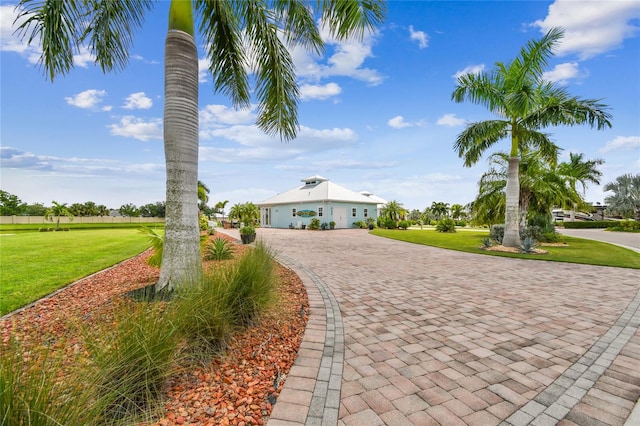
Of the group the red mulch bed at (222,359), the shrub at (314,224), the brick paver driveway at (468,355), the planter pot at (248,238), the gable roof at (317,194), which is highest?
the gable roof at (317,194)

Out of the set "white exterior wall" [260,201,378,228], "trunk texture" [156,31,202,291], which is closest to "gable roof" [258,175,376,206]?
"white exterior wall" [260,201,378,228]

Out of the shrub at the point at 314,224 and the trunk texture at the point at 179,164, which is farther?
the shrub at the point at 314,224

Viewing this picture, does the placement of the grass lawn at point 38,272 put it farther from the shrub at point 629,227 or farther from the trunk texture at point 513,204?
the shrub at point 629,227

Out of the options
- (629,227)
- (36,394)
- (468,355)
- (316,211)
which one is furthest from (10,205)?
(629,227)

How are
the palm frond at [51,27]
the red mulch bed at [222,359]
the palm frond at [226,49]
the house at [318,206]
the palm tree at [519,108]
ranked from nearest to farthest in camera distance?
the red mulch bed at [222,359] → the palm frond at [51,27] → the palm frond at [226,49] → the palm tree at [519,108] → the house at [318,206]

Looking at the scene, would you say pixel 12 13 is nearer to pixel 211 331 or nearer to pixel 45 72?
pixel 45 72

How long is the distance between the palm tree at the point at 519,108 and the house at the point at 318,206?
15.8m

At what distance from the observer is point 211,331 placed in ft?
9.26

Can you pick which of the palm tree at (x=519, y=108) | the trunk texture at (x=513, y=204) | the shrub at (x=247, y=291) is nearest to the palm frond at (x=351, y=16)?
the shrub at (x=247, y=291)

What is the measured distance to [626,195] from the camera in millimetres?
40375

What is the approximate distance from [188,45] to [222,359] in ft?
15.8

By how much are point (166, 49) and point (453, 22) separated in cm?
954

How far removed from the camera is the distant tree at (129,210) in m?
65.1

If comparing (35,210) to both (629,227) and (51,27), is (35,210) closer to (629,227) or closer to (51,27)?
(51,27)
